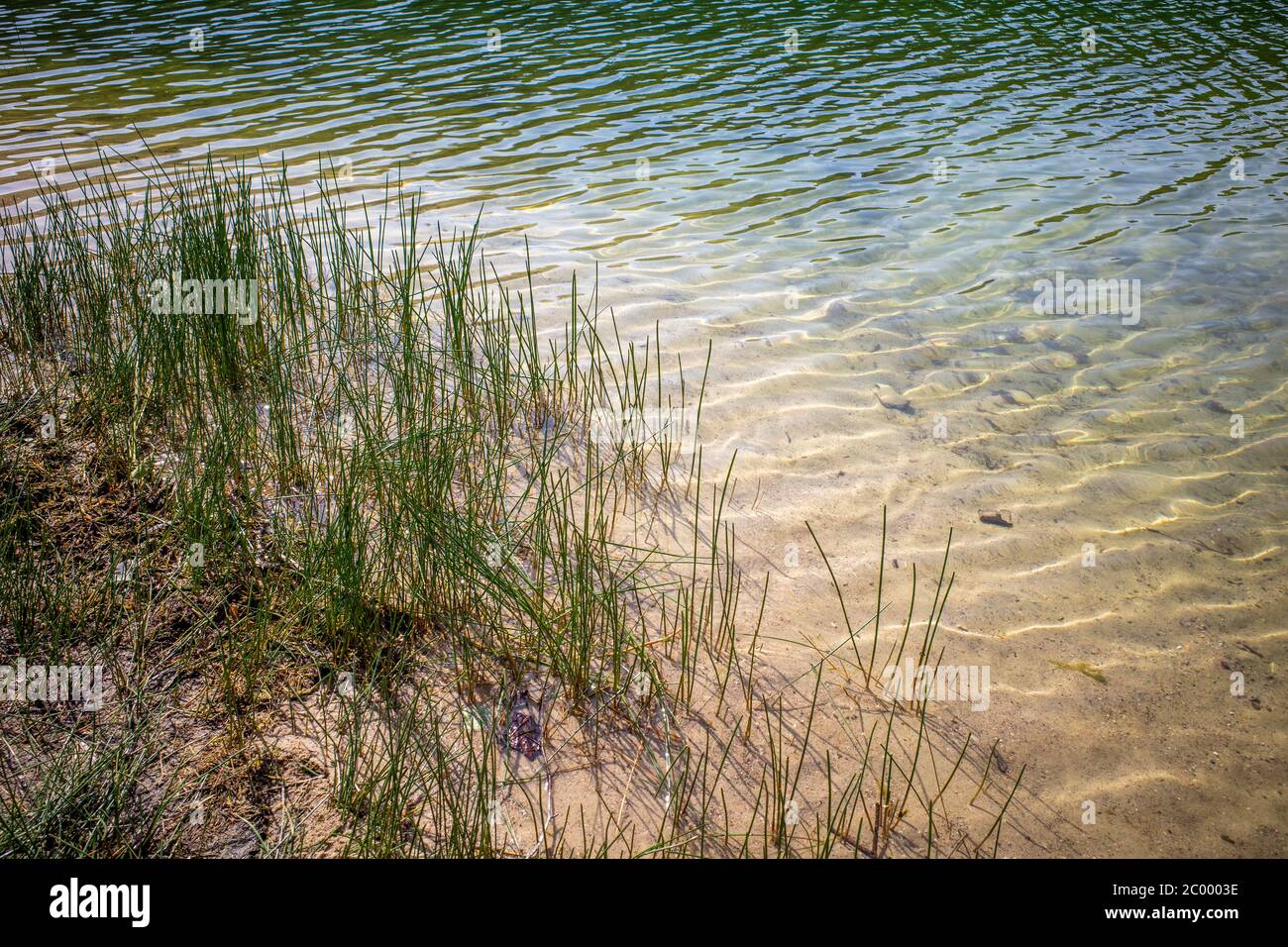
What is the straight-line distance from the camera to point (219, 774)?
2.05 meters

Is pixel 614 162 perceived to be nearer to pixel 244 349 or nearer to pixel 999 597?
pixel 244 349

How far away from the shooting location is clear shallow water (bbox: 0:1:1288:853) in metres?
2.68

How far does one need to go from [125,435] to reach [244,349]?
0.78 m

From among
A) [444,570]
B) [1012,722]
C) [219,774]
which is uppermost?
[444,570]

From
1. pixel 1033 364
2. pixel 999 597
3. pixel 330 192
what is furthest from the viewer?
pixel 330 192

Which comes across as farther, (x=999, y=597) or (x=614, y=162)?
(x=614, y=162)

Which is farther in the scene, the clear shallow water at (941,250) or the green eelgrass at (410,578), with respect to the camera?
the clear shallow water at (941,250)

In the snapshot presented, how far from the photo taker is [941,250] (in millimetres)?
5422

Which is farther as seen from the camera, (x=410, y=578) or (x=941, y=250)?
(x=941, y=250)

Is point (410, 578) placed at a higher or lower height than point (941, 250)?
lower

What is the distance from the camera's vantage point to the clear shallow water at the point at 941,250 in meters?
2.68

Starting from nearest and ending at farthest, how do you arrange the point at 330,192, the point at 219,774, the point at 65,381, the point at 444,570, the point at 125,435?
1. the point at 219,774
2. the point at 444,570
3. the point at 125,435
4. the point at 65,381
5. the point at 330,192

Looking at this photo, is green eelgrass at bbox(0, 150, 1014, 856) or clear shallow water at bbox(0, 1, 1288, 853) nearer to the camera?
green eelgrass at bbox(0, 150, 1014, 856)
